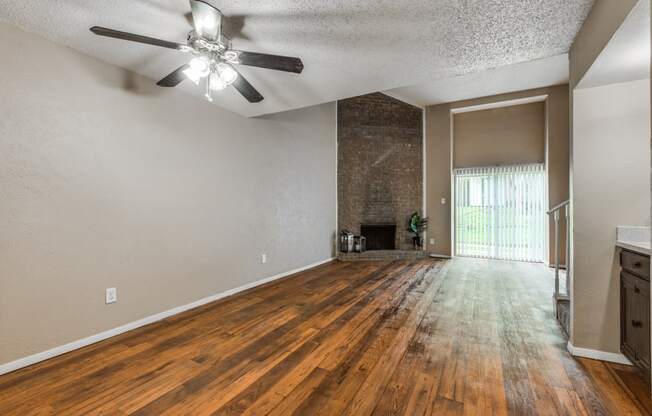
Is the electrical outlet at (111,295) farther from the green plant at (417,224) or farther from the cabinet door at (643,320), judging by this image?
the green plant at (417,224)

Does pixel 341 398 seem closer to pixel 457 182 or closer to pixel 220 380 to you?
pixel 220 380

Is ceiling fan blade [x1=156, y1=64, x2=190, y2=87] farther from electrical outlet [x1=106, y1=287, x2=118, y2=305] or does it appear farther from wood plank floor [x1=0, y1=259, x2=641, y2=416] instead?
wood plank floor [x1=0, y1=259, x2=641, y2=416]

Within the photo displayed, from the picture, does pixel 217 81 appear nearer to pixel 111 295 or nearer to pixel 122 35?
pixel 122 35

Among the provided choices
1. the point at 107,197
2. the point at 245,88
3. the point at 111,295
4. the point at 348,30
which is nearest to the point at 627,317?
the point at 348,30

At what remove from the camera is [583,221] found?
85.9 inches

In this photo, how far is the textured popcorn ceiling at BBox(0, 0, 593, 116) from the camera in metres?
1.74

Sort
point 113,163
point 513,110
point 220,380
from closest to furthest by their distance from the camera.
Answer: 1. point 220,380
2. point 113,163
3. point 513,110

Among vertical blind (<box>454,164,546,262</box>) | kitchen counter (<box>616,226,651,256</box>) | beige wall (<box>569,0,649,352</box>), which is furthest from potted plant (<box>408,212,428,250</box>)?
kitchen counter (<box>616,226,651,256</box>)

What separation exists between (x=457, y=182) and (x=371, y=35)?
201 inches

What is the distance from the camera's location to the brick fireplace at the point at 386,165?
638cm

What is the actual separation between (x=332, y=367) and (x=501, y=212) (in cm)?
545

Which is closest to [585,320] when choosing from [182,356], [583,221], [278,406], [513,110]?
[583,221]

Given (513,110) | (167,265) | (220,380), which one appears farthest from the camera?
(513,110)

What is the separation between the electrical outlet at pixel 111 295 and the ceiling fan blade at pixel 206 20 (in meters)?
2.26
